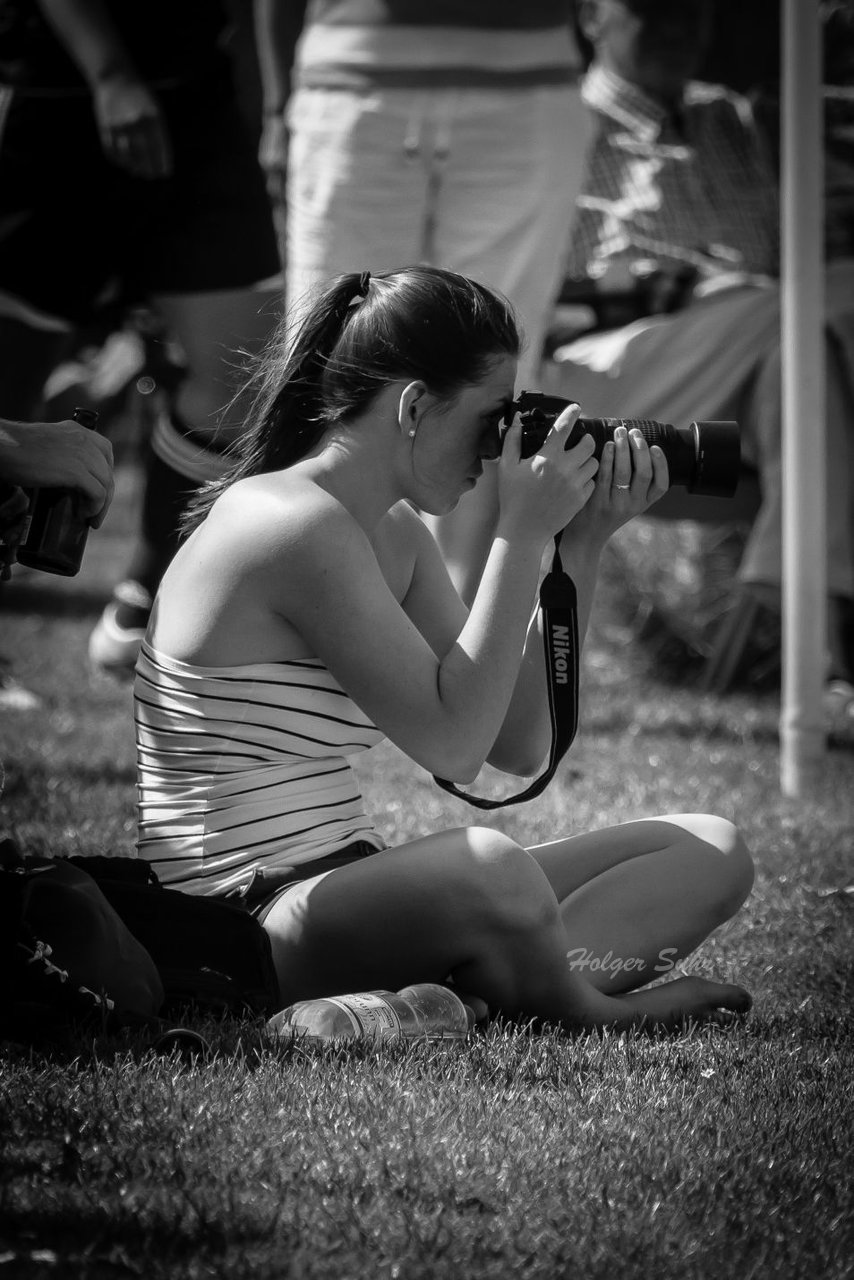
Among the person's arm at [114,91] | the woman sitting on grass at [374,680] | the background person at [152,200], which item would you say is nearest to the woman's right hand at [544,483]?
the woman sitting on grass at [374,680]

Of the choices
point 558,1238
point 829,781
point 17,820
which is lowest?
point 829,781

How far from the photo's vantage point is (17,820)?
3.66 meters

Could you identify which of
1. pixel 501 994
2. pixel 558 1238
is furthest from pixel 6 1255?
pixel 501 994

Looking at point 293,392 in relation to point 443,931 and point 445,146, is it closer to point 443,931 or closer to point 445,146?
point 443,931

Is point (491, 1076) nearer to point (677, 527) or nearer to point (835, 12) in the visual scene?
point (677, 527)

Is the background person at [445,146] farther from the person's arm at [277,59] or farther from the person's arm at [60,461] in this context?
the person's arm at [60,461]

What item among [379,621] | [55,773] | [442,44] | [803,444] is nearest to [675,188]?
[442,44]

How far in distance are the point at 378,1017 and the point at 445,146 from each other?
2749 millimetres

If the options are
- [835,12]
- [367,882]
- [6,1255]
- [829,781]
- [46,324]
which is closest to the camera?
[6,1255]

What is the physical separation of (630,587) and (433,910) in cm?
448

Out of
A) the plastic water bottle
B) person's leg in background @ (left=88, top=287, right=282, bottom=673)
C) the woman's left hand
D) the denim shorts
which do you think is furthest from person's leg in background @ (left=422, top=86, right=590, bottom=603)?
the plastic water bottle

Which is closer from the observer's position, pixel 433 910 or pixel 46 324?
pixel 433 910

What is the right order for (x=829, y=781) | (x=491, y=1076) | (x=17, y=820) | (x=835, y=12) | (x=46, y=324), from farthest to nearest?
(x=835, y=12) < (x=46, y=324) < (x=829, y=781) < (x=17, y=820) < (x=491, y=1076)

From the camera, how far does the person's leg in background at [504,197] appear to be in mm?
4488
